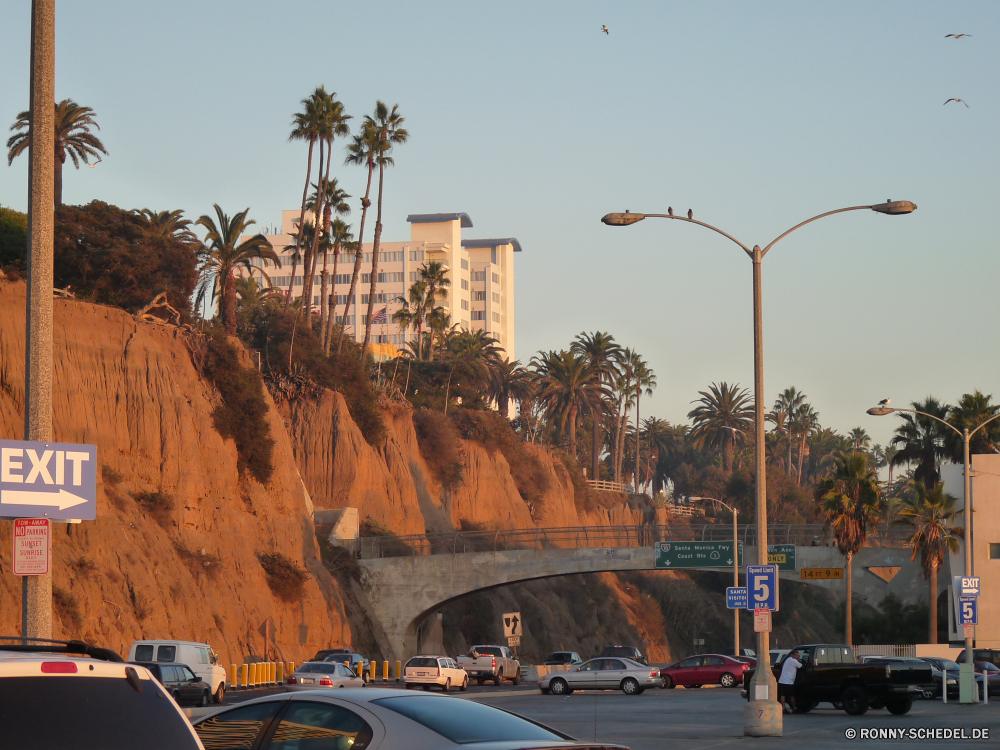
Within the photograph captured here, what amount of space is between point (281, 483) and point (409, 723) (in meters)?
54.2

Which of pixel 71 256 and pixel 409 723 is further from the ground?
pixel 71 256

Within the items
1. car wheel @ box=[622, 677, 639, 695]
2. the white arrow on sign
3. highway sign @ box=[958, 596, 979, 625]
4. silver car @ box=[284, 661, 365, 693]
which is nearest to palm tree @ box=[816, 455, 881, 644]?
car wheel @ box=[622, 677, 639, 695]

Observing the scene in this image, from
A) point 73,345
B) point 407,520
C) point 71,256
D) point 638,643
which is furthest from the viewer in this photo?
point 638,643

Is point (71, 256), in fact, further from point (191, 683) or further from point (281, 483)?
point (191, 683)

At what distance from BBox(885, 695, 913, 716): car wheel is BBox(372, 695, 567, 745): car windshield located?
21219 mm

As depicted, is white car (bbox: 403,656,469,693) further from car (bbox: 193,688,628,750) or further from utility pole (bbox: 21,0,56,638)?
car (bbox: 193,688,628,750)

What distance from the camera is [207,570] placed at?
5178cm

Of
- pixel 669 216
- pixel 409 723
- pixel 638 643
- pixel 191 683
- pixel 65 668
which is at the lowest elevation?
pixel 638 643

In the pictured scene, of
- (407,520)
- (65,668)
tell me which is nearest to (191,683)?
(65,668)

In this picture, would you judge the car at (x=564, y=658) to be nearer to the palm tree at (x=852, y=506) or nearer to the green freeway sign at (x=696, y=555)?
the green freeway sign at (x=696, y=555)

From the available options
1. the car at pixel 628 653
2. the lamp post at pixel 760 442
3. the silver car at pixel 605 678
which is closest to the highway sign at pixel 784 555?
the car at pixel 628 653

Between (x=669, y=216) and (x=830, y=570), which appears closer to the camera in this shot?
(x=669, y=216)

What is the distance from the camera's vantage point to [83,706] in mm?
5371

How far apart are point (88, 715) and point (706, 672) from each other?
42.1 m
